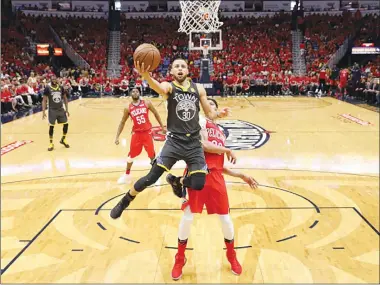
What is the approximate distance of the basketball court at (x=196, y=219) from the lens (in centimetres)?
430

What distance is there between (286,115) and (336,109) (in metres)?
2.87

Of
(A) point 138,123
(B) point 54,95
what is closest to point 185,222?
(A) point 138,123

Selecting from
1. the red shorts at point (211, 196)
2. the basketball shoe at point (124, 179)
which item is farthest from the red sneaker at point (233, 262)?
the basketball shoe at point (124, 179)

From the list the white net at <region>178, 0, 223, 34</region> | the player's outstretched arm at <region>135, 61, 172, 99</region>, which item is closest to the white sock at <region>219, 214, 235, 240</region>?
the player's outstretched arm at <region>135, 61, 172, 99</region>

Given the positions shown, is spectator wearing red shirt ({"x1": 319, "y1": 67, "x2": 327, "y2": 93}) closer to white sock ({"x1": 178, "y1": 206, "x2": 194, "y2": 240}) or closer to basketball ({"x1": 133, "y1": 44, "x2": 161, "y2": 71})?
white sock ({"x1": 178, "y1": 206, "x2": 194, "y2": 240})

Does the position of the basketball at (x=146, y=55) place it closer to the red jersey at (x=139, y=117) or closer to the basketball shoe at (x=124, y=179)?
the red jersey at (x=139, y=117)

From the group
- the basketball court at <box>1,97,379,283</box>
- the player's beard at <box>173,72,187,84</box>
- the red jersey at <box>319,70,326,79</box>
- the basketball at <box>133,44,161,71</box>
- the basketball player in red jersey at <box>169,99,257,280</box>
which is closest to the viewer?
the basketball at <box>133,44,161,71</box>

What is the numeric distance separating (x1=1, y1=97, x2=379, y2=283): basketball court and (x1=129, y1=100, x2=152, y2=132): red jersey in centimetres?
96

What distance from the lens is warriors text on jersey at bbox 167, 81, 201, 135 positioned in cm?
375

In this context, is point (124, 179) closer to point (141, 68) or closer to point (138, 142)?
point (138, 142)

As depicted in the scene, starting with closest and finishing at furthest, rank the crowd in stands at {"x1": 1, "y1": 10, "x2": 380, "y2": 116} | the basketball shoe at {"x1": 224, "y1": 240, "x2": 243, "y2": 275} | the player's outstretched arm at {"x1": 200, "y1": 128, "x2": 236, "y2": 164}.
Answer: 1. the player's outstretched arm at {"x1": 200, "y1": 128, "x2": 236, "y2": 164}
2. the basketball shoe at {"x1": 224, "y1": 240, "x2": 243, "y2": 275}
3. the crowd in stands at {"x1": 1, "y1": 10, "x2": 380, "y2": 116}

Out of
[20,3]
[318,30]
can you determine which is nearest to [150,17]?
[20,3]

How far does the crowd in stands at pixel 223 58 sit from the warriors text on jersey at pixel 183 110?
13.6 meters

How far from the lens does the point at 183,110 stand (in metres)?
3.78
